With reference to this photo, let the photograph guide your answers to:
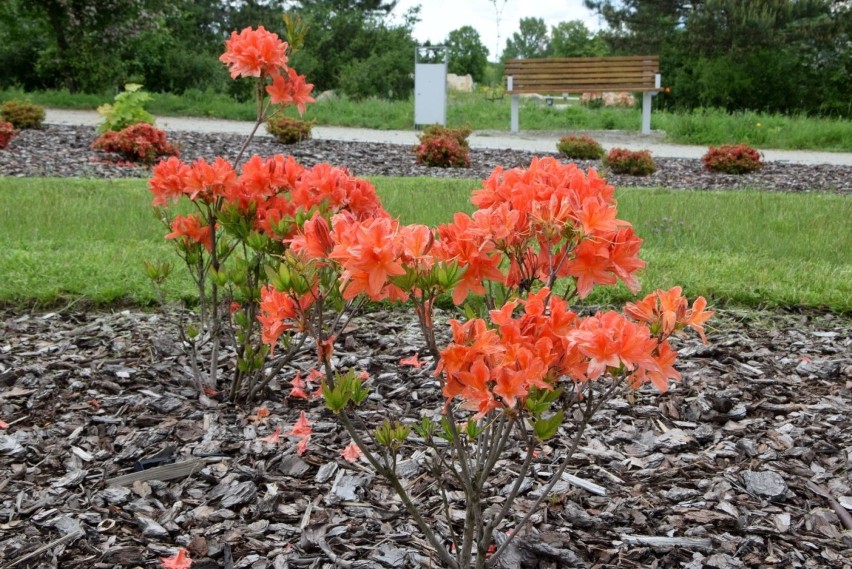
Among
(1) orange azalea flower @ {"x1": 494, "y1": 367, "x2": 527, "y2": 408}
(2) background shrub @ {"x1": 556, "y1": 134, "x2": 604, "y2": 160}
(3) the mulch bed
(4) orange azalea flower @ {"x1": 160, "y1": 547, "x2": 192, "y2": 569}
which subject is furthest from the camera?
(2) background shrub @ {"x1": 556, "y1": 134, "x2": 604, "y2": 160}

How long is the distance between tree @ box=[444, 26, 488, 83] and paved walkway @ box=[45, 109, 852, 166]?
63.9 feet

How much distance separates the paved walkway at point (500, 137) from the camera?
12117 mm

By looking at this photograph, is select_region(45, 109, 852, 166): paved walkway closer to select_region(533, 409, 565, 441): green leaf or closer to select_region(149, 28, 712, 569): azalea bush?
select_region(149, 28, 712, 569): azalea bush

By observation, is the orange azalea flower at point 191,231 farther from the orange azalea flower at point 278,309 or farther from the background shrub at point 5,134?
the background shrub at point 5,134

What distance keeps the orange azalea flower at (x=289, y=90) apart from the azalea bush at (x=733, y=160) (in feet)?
25.1

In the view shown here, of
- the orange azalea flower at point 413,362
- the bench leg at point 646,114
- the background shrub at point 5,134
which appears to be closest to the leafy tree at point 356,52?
the bench leg at point 646,114

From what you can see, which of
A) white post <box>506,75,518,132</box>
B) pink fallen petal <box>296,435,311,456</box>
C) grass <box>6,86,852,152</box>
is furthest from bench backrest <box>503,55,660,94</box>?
pink fallen petal <box>296,435,311,456</box>

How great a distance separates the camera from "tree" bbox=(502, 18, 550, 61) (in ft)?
166

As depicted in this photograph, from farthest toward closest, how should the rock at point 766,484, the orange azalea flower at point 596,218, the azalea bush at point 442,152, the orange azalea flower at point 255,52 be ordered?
the azalea bush at point 442,152 → the orange azalea flower at point 255,52 → the rock at point 766,484 → the orange azalea flower at point 596,218

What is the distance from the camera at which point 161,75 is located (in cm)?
2291

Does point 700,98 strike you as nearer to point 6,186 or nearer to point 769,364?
point 6,186

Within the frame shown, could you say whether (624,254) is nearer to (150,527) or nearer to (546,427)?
(546,427)

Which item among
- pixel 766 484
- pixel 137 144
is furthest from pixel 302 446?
pixel 137 144

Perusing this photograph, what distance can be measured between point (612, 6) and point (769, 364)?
75.6ft
